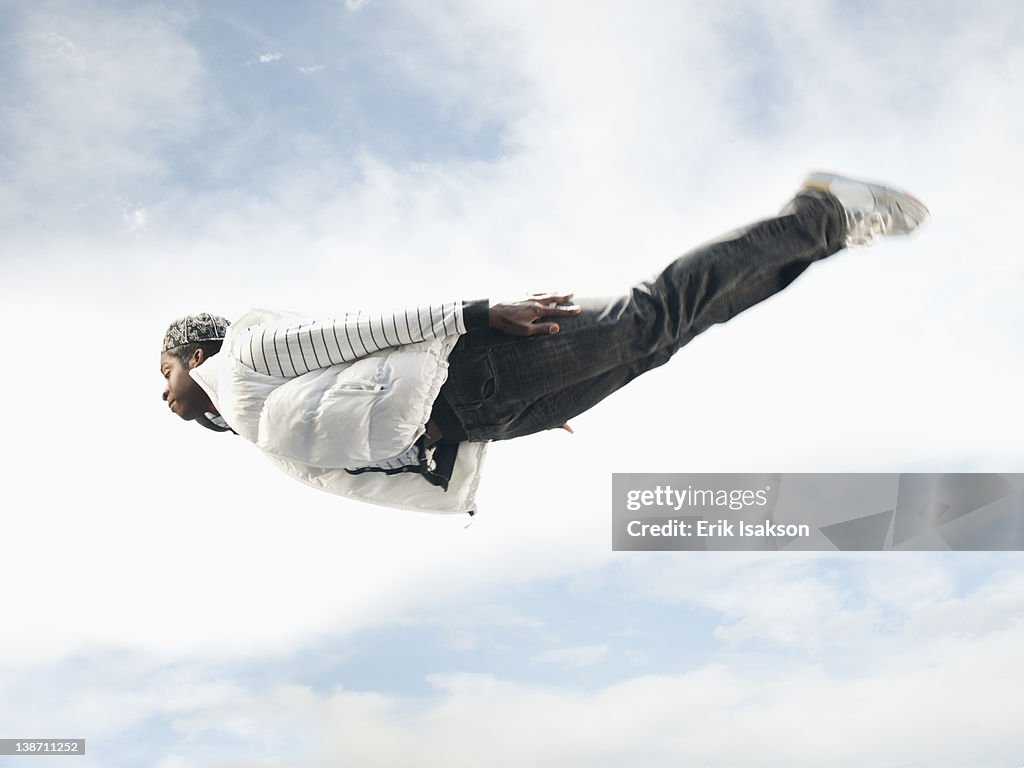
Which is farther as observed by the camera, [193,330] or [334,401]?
[193,330]

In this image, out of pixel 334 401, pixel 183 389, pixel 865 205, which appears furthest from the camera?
pixel 183 389

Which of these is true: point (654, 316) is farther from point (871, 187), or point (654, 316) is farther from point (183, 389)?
point (183, 389)

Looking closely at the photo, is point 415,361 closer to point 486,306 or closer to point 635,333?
point 486,306

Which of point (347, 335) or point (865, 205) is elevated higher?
point (865, 205)

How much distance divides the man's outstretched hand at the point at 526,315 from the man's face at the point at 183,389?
0.97 metres

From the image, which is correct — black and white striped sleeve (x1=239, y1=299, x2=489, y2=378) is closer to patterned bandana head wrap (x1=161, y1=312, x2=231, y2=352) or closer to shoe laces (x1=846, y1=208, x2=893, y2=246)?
patterned bandana head wrap (x1=161, y1=312, x2=231, y2=352)

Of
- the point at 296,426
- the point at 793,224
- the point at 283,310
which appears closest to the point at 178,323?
the point at 283,310

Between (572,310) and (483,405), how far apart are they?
1.30 ft

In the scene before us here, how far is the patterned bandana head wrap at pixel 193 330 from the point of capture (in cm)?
288

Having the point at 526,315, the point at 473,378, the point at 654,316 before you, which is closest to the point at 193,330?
the point at 473,378

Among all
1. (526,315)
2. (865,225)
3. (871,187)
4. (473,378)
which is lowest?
(473,378)

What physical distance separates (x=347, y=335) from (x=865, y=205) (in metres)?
1.53

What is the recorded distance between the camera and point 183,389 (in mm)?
2865

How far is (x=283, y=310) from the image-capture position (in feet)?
9.43
